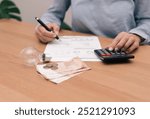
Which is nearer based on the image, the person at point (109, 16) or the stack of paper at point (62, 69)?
the stack of paper at point (62, 69)

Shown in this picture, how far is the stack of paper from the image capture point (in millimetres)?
740

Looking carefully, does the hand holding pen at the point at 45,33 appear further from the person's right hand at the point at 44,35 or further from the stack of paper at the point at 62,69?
the stack of paper at the point at 62,69

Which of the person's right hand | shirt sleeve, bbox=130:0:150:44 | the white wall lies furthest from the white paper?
the white wall

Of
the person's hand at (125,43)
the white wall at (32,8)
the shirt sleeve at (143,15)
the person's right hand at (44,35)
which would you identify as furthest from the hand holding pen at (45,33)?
the white wall at (32,8)

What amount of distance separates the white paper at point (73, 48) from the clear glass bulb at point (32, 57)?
0.03 metres

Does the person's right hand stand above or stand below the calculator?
below

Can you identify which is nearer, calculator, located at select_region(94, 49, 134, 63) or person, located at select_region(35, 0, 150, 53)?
calculator, located at select_region(94, 49, 134, 63)

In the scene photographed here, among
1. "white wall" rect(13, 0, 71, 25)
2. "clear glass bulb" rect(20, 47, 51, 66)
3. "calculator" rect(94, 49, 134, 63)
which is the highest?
"calculator" rect(94, 49, 134, 63)

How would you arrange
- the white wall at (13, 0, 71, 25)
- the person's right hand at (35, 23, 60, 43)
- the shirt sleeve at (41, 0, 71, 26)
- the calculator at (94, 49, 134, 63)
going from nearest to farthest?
1. the calculator at (94, 49, 134, 63)
2. the person's right hand at (35, 23, 60, 43)
3. the shirt sleeve at (41, 0, 71, 26)
4. the white wall at (13, 0, 71, 25)

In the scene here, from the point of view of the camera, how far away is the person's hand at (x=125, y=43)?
35.6 inches

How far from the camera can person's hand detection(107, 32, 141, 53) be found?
90cm

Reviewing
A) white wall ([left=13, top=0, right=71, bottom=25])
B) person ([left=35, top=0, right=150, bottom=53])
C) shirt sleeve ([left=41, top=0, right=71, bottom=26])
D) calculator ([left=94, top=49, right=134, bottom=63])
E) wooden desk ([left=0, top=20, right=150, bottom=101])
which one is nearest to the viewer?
wooden desk ([left=0, top=20, right=150, bottom=101])

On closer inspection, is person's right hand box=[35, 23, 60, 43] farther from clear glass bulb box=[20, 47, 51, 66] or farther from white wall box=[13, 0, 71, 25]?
white wall box=[13, 0, 71, 25]

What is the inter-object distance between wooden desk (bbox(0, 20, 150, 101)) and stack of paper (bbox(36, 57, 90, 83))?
0.02 meters
